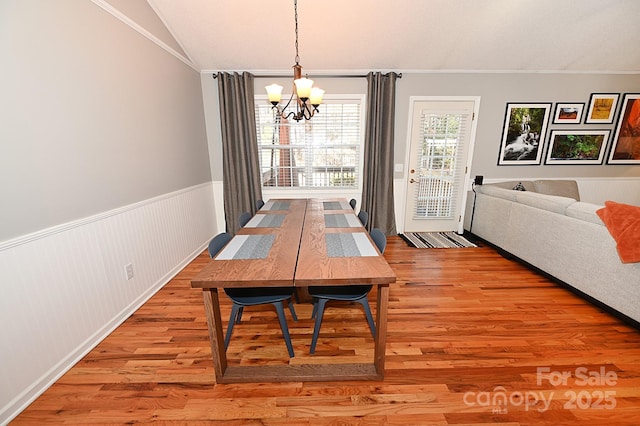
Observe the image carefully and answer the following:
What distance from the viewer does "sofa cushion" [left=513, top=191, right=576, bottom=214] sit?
2.39m

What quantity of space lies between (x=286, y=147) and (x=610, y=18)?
12.9ft

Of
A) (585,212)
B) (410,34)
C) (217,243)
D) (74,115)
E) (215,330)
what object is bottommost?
(215,330)

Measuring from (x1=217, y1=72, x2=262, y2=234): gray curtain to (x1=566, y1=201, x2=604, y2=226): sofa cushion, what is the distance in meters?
3.45

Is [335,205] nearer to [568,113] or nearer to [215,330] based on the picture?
[215,330]

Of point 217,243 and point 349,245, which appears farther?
point 217,243

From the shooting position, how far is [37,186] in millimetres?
1425

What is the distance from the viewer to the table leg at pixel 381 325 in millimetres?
1331

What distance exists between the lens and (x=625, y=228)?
1.82 m

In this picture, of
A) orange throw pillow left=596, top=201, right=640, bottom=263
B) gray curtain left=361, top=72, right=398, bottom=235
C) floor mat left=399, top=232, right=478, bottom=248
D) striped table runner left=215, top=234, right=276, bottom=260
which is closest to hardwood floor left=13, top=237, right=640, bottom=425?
orange throw pillow left=596, top=201, right=640, bottom=263

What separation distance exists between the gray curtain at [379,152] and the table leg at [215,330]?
2510mm

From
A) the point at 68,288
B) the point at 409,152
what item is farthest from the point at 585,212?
the point at 68,288

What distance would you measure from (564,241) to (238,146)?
3823 millimetres

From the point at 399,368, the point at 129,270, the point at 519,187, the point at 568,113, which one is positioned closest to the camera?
the point at 399,368

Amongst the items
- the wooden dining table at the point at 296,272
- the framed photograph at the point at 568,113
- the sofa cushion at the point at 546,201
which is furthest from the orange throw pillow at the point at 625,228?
the framed photograph at the point at 568,113
